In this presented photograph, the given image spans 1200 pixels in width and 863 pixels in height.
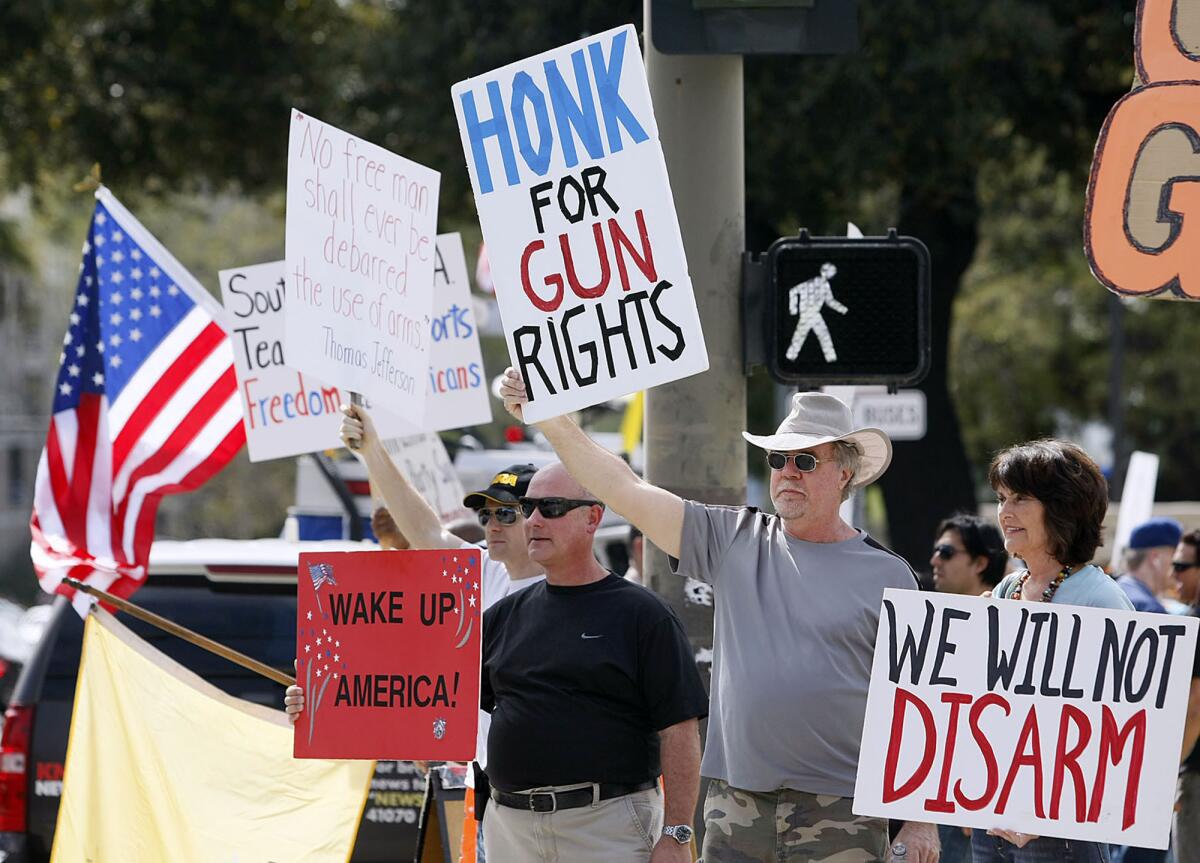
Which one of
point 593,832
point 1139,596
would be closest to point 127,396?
point 593,832

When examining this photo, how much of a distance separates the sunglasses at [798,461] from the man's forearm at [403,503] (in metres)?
1.24

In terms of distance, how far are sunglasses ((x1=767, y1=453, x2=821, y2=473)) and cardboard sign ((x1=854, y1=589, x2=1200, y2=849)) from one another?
1.54 ft

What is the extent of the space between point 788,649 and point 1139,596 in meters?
3.87

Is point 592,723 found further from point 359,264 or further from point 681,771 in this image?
point 359,264

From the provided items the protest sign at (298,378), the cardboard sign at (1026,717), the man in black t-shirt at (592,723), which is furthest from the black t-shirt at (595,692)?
the protest sign at (298,378)

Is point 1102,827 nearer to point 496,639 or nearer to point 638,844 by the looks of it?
point 638,844

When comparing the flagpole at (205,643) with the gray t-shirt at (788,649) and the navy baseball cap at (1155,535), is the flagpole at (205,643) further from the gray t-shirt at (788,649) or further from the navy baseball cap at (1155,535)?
the navy baseball cap at (1155,535)

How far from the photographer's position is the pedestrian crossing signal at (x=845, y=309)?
19.1ft

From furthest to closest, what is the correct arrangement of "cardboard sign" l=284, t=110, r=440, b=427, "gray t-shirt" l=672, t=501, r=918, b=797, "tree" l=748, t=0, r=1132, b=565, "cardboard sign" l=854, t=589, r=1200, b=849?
"tree" l=748, t=0, r=1132, b=565 → "cardboard sign" l=284, t=110, r=440, b=427 → "gray t-shirt" l=672, t=501, r=918, b=797 → "cardboard sign" l=854, t=589, r=1200, b=849

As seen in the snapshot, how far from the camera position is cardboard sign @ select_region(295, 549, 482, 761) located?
482 cm

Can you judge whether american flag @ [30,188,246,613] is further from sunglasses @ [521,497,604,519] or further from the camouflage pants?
the camouflage pants

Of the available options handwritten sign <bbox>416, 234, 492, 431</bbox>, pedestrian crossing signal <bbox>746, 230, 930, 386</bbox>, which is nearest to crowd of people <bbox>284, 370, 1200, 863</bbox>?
pedestrian crossing signal <bbox>746, 230, 930, 386</bbox>

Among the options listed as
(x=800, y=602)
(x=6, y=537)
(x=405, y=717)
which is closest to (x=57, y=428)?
(x=405, y=717)

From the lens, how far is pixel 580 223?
4473 millimetres
